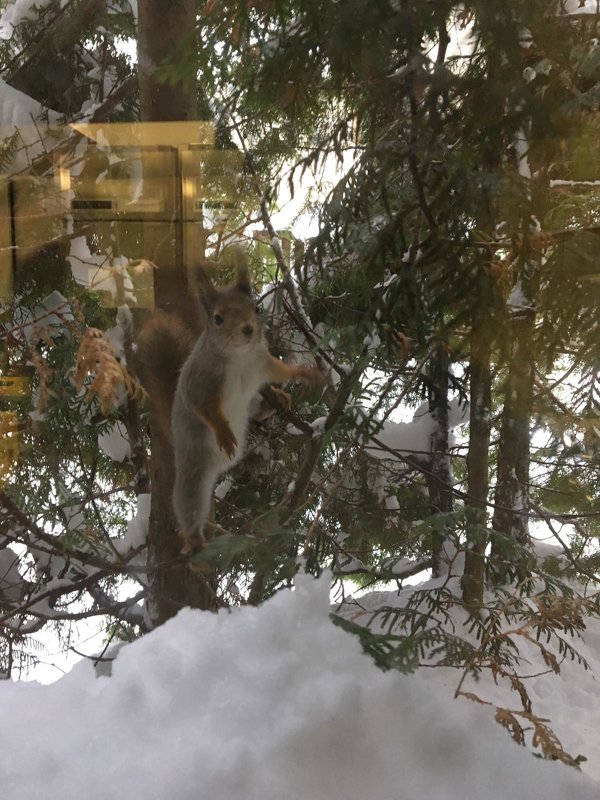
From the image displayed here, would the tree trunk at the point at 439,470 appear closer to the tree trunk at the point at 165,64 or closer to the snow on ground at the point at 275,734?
the snow on ground at the point at 275,734

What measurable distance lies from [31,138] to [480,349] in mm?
470

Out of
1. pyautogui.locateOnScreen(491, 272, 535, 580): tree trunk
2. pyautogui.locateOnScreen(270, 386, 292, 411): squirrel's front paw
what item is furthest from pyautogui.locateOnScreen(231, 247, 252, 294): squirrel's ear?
pyautogui.locateOnScreen(491, 272, 535, 580): tree trunk

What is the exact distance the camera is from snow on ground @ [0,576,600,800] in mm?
405

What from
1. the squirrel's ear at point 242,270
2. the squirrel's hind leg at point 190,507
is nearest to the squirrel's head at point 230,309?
the squirrel's ear at point 242,270

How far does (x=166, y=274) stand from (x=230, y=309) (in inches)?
3.0

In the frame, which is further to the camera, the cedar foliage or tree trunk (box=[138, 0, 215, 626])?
tree trunk (box=[138, 0, 215, 626])

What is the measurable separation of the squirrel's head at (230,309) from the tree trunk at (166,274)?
29 mm

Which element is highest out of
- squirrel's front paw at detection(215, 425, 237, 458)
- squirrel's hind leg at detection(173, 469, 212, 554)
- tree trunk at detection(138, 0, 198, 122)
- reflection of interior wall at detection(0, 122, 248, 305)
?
tree trunk at detection(138, 0, 198, 122)

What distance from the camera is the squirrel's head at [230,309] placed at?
1.85 ft

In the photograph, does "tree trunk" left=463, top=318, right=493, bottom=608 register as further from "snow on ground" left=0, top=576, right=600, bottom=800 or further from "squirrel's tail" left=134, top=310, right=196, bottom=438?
"squirrel's tail" left=134, top=310, right=196, bottom=438

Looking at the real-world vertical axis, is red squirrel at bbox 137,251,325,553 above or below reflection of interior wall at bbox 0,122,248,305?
below

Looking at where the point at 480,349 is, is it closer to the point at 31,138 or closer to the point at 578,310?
the point at 578,310

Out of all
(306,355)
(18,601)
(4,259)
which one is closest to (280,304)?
(306,355)

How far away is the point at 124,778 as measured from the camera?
0.41m
